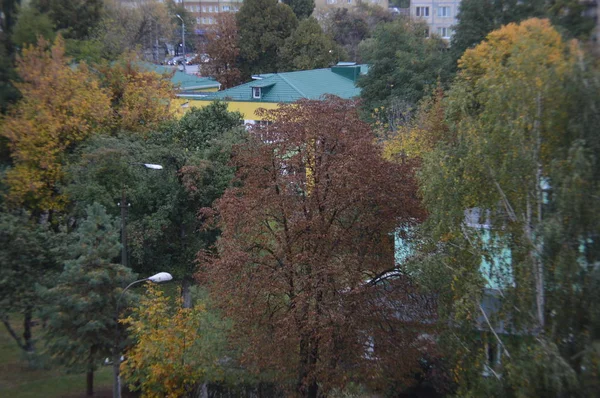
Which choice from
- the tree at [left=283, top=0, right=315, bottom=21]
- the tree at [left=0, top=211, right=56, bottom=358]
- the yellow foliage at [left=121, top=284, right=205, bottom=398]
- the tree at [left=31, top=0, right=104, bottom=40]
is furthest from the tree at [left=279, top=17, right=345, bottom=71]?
the yellow foliage at [left=121, top=284, right=205, bottom=398]

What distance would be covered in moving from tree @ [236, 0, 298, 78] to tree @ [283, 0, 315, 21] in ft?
33.1

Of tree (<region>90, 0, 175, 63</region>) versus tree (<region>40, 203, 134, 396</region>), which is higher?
tree (<region>90, 0, 175, 63</region>)

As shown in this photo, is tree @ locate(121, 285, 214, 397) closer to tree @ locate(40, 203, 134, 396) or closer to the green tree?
tree @ locate(40, 203, 134, 396)

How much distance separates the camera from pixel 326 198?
12992 mm

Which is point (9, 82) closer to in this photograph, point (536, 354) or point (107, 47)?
point (107, 47)

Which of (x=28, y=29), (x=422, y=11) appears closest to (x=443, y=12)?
(x=422, y=11)

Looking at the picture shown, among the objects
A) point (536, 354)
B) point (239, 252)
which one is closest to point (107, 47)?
point (239, 252)

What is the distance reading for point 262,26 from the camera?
51.8 m

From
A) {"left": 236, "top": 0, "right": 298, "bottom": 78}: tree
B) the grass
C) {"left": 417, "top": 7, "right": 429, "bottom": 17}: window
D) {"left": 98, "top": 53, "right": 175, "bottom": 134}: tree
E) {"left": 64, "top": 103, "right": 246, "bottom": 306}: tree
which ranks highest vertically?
{"left": 417, "top": 7, "right": 429, "bottom": 17}: window

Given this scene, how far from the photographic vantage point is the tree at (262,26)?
51875 mm

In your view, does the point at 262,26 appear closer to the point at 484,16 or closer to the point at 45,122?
the point at 484,16

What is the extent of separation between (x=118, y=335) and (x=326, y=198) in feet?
22.0

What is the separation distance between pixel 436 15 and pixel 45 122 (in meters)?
45.8

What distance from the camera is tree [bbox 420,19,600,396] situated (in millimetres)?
9039
